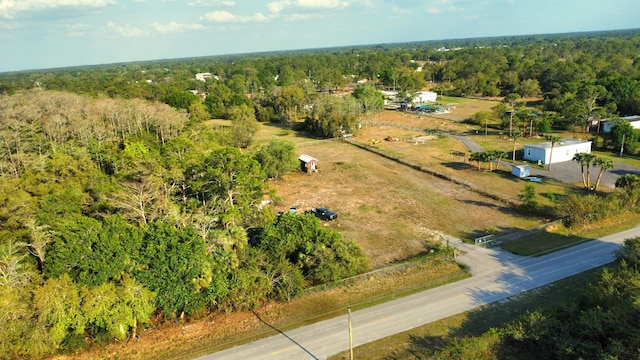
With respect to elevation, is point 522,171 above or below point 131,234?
below

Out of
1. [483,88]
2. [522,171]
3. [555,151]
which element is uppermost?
[483,88]

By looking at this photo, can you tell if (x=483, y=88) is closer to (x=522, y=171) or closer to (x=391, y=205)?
(x=522, y=171)

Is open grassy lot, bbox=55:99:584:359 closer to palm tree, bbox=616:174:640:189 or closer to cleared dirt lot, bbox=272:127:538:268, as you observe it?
cleared dirt lot, bbox=272:127:538:268

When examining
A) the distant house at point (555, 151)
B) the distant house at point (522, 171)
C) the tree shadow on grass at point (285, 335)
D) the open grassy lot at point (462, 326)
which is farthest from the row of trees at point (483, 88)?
the tree shadow on grass at point (285, 335)

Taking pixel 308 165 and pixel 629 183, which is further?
pixel 308 165

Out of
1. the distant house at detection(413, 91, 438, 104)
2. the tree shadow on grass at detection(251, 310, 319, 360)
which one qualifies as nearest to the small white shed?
the tree shadow on grass at detection(251, 310, 319, 360)

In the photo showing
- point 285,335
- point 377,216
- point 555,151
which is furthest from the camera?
point 555,151

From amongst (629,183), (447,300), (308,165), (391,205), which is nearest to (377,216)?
(391,205)
